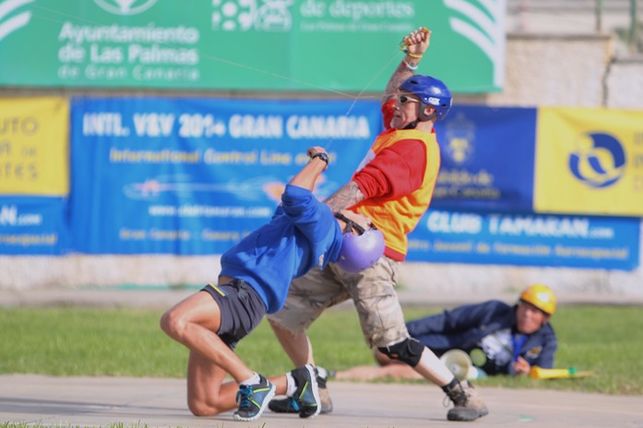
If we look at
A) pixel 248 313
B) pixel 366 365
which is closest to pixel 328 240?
pixel 248 313

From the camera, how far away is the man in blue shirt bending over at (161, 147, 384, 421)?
6.96m

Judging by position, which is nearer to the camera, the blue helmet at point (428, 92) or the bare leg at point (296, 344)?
the blue helmet at point (428, 92)

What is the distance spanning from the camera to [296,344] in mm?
8086

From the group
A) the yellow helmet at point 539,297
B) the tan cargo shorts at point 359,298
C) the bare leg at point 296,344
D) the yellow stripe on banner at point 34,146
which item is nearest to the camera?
the tan cargo shorts at point 359,298

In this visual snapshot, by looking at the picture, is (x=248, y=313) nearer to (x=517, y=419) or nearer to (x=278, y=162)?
(x=517, y=419)

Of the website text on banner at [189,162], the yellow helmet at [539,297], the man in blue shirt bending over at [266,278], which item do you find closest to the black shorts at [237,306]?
the man in blue shirt bending over at [266,278]

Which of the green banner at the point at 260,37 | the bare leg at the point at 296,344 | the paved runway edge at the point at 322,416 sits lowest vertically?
the paved runway edge at the point at 322,416

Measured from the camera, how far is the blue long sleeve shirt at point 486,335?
10.8 metres

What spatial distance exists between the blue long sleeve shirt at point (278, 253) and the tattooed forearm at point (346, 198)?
0.24 metres

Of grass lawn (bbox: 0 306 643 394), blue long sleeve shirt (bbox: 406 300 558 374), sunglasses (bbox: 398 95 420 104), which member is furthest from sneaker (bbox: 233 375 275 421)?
blue long sleeve shirt (bbox: 406 300 558 374)

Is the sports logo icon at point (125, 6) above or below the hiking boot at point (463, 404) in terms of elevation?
above

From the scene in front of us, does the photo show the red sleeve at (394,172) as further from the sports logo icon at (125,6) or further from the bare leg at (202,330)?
the sports logo icon at (125,6)

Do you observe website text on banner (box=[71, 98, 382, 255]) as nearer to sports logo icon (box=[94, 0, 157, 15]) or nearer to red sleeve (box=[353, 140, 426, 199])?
sports logo icon (box=[94, 0, 157, 15])

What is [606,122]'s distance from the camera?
16125 millimetres
